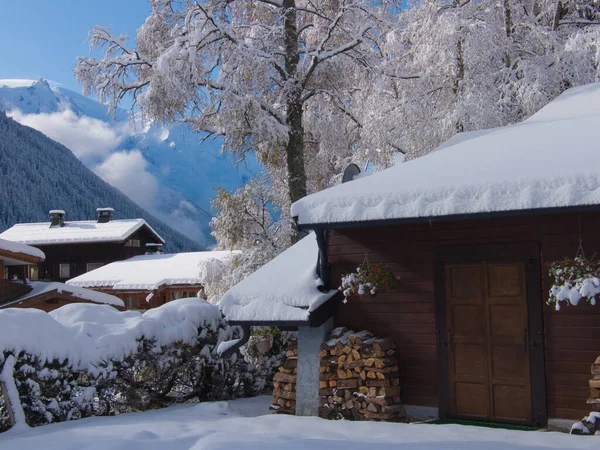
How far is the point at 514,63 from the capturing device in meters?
14.6

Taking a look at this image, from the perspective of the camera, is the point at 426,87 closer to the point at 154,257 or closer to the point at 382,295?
Answer: the point at 382,295

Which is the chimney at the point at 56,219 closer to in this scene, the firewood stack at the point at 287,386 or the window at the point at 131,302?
the window at the point at 131,302

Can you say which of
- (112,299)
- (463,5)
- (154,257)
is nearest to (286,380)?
(463,5)

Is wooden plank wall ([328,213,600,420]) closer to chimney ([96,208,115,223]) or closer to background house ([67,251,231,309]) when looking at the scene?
background house ([67,251,231,309])

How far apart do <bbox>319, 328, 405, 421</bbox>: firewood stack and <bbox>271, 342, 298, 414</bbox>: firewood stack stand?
0.54 meters

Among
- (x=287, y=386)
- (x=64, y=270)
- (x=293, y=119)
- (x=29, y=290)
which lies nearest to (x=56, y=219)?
(x=64, y=270)

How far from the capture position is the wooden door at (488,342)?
7.28m

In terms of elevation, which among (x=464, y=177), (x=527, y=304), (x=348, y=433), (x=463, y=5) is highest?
(x=463, y=5)

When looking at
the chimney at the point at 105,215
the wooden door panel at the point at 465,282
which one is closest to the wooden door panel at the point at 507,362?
A: the wooden door panel at the point at 465,282

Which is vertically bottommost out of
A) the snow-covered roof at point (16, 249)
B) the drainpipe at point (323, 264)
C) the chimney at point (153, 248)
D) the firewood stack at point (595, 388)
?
the firewood stack at point (595, 388)

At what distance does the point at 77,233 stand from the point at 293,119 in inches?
1196

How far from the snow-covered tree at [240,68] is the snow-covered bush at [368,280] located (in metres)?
6.57

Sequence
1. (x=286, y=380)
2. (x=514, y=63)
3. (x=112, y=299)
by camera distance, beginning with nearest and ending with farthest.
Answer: (x=286, y=380), (x=514, y=63), (x=112, y=299)

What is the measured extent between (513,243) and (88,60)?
1114cm
